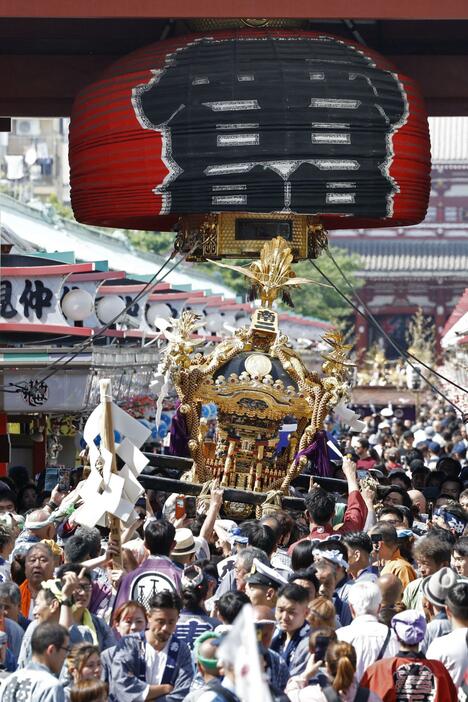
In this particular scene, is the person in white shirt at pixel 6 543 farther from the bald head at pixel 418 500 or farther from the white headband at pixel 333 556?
the bald head at pixel 418 500

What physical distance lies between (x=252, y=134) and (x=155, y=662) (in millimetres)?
6814

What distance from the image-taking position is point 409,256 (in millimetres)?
66438

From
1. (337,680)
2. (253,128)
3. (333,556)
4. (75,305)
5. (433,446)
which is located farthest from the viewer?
(433,446)

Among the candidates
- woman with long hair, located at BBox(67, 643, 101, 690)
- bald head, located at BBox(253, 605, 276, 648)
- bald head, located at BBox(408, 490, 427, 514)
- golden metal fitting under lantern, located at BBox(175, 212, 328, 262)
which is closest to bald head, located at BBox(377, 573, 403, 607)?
bald head, located at BBox(253, 605, 276, 648)

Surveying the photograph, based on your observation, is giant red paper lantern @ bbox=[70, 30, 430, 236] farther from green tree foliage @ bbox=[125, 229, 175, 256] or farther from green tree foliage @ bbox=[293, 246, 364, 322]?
green tree foliage @ bbox=[125, 229, 175, 256]

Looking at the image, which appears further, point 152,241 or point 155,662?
point 152,241

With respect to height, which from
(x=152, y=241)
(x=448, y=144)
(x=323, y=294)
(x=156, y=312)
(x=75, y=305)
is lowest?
(x=323, y=294)

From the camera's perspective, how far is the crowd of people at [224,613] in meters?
6.02

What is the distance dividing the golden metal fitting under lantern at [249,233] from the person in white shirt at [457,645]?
7028 mm

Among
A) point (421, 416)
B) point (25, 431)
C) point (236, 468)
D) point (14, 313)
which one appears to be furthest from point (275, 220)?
point (421, 416)

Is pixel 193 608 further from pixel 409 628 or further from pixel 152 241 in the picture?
pixel 152 241

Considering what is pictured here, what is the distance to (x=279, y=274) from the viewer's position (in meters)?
13.3

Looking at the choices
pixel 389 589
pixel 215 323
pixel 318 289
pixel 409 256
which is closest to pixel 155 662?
pixel 389 589

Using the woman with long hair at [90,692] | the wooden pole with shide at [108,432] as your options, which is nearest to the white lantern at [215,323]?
the wooden pole with shide at [108,432]
